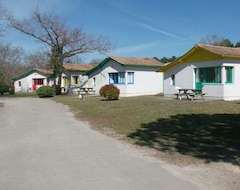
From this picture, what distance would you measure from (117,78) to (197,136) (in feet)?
83.3

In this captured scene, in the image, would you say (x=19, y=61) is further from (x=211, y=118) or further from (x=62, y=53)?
(x=211, y=118)

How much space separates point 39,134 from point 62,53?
28549mm

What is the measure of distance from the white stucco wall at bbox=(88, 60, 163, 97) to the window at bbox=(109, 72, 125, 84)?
411 mm

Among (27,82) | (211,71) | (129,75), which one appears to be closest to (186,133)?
(211,71)

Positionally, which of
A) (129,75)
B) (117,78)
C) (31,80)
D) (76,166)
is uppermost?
(31,80)

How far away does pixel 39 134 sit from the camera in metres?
10.3

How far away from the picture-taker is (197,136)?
9.20m

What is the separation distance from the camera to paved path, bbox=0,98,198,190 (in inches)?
200

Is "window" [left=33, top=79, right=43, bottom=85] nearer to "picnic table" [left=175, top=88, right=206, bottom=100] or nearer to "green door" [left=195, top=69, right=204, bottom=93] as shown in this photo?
"picnic table" [left=175, top=88, right=206, bottom=100]

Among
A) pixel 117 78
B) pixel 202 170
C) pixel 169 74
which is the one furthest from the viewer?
pixel 117 78

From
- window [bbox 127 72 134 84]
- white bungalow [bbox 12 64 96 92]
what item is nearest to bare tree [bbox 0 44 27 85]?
white bungalow [bbox 12 64 96 92]

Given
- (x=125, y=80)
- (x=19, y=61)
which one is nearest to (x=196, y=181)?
(x=125, y=80)

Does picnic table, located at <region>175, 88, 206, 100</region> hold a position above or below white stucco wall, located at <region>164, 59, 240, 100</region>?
below

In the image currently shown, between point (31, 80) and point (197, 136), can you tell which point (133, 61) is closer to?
point (197, 136)
